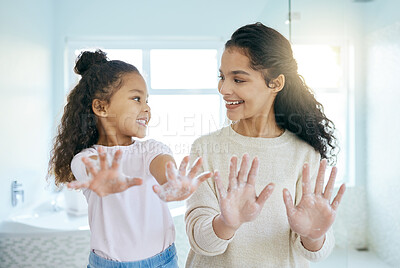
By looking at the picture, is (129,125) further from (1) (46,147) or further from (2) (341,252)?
(1) (46,147)

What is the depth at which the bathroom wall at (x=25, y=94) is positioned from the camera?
1510mm

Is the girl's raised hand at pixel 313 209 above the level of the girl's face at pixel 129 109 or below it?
below

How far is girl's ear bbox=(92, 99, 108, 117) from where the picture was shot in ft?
2.31

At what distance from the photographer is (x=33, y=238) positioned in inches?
55.1

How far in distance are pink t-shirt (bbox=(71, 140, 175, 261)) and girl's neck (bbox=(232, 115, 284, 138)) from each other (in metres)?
0.17

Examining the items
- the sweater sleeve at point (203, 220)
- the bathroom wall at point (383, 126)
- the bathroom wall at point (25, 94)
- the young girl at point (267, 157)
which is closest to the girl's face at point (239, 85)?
the young girl at point (267, 157)

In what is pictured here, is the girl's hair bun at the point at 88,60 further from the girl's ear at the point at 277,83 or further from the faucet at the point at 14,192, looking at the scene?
the faucet at the point at 14,192

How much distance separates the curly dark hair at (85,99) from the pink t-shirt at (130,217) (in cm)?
6

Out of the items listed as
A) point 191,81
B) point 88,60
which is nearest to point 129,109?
point 88,60

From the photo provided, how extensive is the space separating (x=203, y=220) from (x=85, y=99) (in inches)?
13.4

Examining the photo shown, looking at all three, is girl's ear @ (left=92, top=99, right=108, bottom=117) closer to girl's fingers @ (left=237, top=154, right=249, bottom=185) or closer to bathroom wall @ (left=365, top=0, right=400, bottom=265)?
girl's fingers @ (left=237, top=154, right=249, bottom=185)

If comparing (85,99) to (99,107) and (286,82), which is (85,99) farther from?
(286,82)

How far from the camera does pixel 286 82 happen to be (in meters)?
0.76

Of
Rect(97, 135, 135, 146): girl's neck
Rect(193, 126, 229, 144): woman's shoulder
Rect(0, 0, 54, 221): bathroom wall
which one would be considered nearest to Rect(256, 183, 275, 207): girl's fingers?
Rect(193, 126, 229, 144): woman's shoulder
